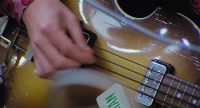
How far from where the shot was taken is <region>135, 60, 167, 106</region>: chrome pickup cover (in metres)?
0.96

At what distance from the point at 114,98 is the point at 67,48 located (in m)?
0.22

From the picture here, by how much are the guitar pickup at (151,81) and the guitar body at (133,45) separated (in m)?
0.02

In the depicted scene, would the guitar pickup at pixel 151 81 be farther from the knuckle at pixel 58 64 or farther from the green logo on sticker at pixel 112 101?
the knuckle at pixel 58 64

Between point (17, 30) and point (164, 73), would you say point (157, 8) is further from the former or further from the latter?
point (17, 30)

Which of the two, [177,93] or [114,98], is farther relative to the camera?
[114,98]

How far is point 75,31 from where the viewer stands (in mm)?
908

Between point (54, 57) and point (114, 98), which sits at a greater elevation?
point (54, 57)

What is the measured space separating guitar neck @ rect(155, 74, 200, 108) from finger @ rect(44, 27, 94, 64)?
0.18 m

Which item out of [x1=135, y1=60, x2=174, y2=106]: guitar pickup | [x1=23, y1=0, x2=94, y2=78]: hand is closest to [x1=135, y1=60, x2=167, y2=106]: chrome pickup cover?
[x1=135, y1=60, x2=174, y2=106]: guitar pickup

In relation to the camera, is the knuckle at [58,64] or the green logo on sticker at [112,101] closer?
the knuckle at [58,64]

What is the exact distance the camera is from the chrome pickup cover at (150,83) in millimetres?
965

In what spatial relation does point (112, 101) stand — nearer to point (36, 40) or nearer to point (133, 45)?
point (133, 45)

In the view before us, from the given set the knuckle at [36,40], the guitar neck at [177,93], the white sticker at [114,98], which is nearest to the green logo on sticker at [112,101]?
the white sticker at [114,98]

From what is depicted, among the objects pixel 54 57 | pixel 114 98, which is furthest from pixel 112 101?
pixel 54 57
